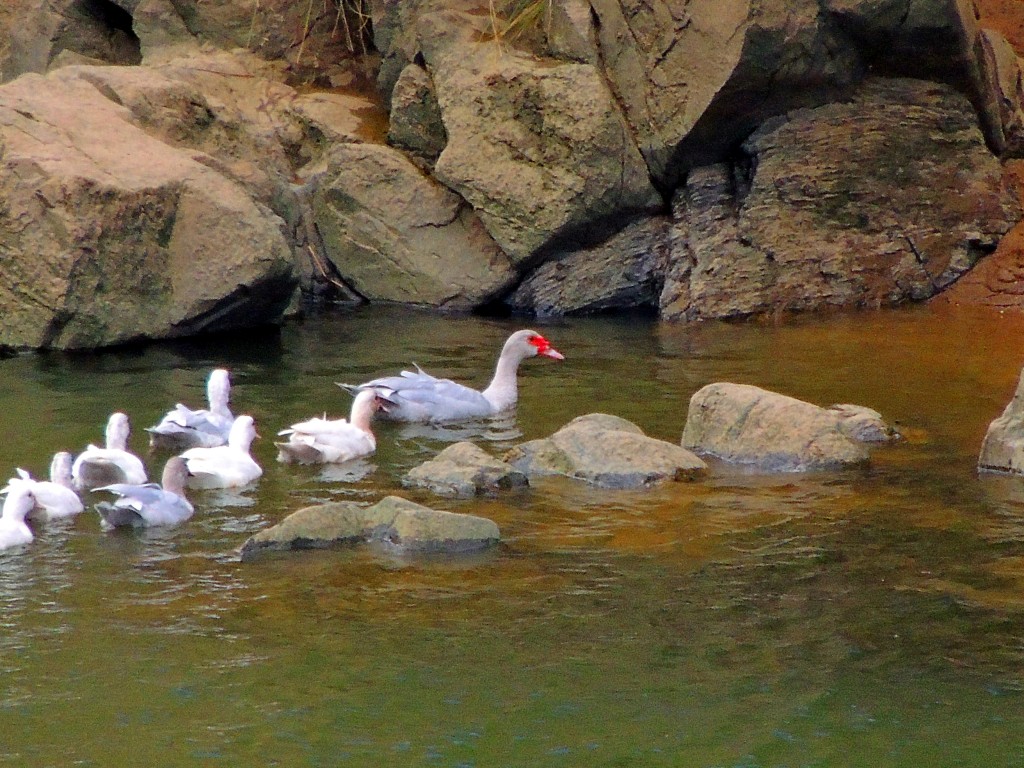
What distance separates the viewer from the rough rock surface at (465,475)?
308 inches

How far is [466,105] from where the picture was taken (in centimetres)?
1438

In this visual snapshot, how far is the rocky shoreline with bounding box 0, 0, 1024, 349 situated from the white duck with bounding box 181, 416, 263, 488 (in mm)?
4641

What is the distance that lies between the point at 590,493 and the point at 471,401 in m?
2.35

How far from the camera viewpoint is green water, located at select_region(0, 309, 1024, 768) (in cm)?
482

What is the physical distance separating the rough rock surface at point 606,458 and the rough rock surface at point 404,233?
6.15m

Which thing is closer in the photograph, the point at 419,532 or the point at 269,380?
the point at 419,532

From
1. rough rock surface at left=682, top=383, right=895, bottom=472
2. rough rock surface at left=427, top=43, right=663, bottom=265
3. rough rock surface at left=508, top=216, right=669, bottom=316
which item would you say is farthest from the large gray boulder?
rough rock surface at left=682, top=383, right=895, bottom=472

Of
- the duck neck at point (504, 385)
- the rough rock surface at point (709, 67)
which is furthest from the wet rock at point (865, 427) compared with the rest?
the rough rock surface at point (709, 67)

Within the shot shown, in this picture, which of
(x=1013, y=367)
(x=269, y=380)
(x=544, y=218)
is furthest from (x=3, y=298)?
(x=1013, y=367)

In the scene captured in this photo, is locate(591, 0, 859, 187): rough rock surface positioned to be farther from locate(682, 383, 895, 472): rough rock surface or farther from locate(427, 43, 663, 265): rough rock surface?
locate(682, 383, 895, 472): rough rock surface

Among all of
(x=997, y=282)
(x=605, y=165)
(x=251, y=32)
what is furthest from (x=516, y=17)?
(x=997, y=282)

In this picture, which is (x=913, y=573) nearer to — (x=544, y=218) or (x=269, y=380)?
(x=269, y=380)

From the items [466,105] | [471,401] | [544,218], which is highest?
[466,105]

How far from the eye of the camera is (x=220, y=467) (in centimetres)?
795
